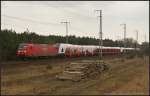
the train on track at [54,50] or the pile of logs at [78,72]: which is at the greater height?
the train on track at [54,50]

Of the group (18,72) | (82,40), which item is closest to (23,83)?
(18,72)

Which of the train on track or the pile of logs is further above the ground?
the train on track

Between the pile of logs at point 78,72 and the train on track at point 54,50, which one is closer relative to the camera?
the pile of logs at point 78,72

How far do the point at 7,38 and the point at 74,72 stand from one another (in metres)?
25.5

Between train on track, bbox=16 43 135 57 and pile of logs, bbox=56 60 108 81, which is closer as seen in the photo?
pile of logs, bbox=56 60 108 81

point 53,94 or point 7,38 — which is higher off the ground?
point 7,38

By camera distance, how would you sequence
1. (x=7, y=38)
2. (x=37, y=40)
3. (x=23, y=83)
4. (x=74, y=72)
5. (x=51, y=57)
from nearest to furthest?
(x=23, y=83), (x=74, y=72), (x=7, y=38), (x=51, y=57), (x=37, y=40)

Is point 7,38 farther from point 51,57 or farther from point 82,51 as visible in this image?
point 82,51

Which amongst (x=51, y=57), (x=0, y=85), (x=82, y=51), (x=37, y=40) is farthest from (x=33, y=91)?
(x=82, y=51)

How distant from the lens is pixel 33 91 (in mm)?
20938

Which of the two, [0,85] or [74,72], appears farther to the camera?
[74,72]

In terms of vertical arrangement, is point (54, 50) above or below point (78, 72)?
above

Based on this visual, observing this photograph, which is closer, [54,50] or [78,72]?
[78,72]

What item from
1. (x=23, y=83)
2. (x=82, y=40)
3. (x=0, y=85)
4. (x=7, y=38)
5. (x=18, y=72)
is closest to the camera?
(x=0, y=85)
